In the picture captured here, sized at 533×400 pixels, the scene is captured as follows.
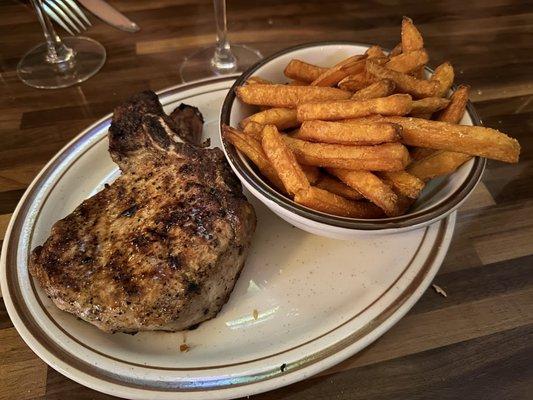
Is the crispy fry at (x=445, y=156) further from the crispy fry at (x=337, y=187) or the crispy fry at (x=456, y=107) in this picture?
the crispy fry at (x=337, y=187)

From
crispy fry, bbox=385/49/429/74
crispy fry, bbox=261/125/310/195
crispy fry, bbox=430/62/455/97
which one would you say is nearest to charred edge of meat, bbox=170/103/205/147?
crispy fry, bbox=261/125/310/195

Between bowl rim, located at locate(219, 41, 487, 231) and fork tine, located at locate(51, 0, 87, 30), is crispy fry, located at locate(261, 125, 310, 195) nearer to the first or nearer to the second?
bowl rim, located at locate(219, 41, 487, 231)

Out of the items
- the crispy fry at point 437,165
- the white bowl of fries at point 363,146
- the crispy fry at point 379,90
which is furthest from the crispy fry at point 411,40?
the crispy fry at point 437,165

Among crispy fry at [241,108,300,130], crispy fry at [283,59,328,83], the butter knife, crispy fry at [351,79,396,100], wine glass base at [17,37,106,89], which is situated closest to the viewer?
crispy fry at [351,79,396,100]

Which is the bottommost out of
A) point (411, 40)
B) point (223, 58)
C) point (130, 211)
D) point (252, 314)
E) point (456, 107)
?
point (252, 314)

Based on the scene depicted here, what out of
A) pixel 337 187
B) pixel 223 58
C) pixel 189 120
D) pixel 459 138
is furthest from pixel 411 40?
pixel 223 58

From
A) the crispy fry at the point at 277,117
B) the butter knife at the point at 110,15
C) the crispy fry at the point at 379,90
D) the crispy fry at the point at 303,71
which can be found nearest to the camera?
the crispy fry at the point at 379,90

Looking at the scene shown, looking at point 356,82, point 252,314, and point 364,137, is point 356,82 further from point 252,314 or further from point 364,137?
point 252,314
